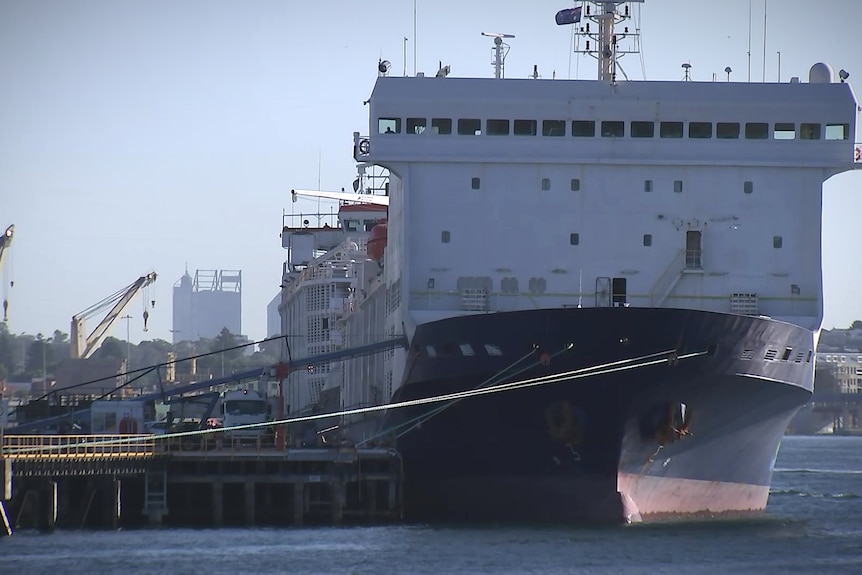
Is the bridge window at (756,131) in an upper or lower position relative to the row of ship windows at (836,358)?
upper

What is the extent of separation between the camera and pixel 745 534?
128ft

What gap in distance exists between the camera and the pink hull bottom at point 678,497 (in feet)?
126

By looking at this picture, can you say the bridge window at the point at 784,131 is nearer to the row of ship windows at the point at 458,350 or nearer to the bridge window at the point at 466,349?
the row of ship windows at the point at 458,350

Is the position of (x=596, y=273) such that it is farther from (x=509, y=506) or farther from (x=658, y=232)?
(x=509, y=506)

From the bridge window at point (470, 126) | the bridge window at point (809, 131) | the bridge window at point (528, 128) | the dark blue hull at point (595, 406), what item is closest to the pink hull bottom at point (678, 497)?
the dark blue hull at point (595, 406)

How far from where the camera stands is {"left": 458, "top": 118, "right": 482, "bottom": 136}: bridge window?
4156cm

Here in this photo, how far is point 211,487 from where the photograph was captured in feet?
142

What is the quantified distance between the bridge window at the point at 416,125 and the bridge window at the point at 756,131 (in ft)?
24.9

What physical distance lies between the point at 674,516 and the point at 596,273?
230 inches

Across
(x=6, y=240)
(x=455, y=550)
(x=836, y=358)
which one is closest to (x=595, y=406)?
(x=455, y=550)

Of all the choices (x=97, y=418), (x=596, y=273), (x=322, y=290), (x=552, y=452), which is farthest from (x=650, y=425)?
(x=322, y=290)

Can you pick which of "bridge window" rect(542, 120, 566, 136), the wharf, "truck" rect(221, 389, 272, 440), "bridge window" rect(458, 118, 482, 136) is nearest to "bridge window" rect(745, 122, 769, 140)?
"bridge window" rect(542, 120, 566, 136)

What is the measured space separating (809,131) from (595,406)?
9.35 meters

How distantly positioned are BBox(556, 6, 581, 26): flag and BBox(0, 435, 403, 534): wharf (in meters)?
11.9
